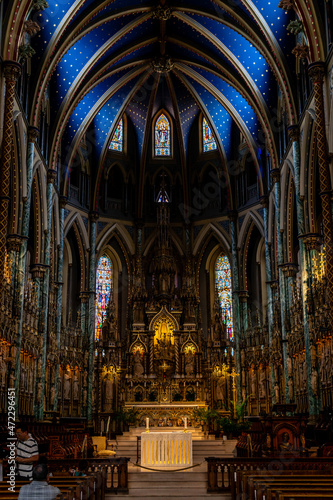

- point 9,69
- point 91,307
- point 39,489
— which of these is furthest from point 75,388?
point 39,489

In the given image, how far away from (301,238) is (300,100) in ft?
20.1

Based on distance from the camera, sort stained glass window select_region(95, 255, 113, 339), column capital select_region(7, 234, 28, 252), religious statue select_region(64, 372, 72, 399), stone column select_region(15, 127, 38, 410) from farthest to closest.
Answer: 1. stained glass window select_region(95, 255, 113, 339)
2. religious statue select_region(64, 372, 72, 399)
3. column capital select_region(7, 234, 28, 252)
4. stone column select_region(15, 127, 38, 410)

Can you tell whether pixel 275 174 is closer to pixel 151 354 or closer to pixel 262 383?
pixel 262 383

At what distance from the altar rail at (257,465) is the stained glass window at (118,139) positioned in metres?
26.0

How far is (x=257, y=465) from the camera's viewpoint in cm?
1317

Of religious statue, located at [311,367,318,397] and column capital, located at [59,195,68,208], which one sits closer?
religious statue, located at [311,367,318,397]

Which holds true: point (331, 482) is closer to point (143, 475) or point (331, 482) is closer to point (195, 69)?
point (143, 475)

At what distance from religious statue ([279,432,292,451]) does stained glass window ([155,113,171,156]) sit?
24.1 meters

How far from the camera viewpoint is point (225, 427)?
22875 mm

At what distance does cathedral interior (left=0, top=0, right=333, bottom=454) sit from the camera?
2195 cm

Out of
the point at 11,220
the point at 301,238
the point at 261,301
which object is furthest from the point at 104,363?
the point at 301,238

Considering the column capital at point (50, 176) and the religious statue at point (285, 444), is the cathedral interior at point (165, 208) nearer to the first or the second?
the column capital at point (50, 176)

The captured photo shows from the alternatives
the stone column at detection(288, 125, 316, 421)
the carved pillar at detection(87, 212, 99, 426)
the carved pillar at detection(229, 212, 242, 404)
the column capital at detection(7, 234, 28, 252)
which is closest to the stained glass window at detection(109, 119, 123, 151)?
the carved pillar at detection(87, 212, 99, 426)

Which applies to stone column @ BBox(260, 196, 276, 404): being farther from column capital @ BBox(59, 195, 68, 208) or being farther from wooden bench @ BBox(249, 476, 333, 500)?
wooden bench @ BBox(249, 476, 333, 500)
